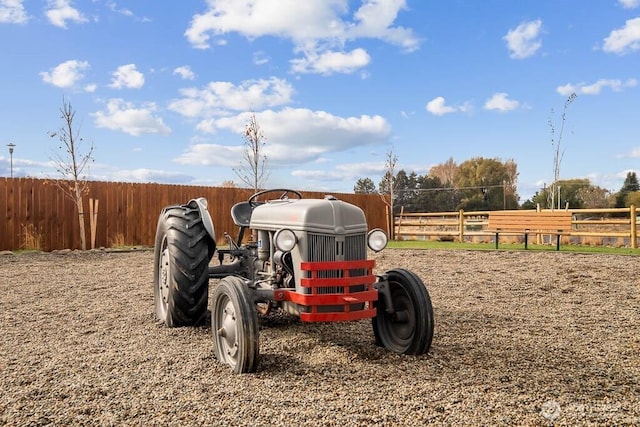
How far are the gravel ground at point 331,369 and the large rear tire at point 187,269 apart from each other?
165 millimetres

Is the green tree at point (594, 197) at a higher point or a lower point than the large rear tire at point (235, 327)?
higher

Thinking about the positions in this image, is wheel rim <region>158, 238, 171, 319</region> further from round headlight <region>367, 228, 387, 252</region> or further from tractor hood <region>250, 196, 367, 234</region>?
round headlight <region>367, 228, 387, 252</region>

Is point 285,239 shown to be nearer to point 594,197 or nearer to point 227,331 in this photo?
point 227,331

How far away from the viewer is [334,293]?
3713 mm

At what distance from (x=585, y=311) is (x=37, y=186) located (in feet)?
44.8

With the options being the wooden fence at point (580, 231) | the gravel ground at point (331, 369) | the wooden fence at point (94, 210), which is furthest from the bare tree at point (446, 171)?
the gravel ground at point (331, 369)

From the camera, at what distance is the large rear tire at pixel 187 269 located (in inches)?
178

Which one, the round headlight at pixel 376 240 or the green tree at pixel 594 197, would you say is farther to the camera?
the green tree at pixel 594 197

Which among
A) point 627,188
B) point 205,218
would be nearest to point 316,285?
point 205,218

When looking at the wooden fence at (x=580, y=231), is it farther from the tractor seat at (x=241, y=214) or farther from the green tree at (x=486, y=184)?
the green tree at (x=486, y=184)

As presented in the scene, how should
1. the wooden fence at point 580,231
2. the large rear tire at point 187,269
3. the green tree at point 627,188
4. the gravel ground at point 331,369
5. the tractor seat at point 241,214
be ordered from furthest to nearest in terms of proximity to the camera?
the green tree at point 627,188
the wooden fence at point 580,231
the tractor seat at point 241,214
the large rear tire at point 187,269
the gravel ground at point 331,369

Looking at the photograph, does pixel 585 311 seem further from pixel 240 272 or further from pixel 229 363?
pixel 229 363

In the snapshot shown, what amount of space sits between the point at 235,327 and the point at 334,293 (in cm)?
72

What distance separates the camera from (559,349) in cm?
421
